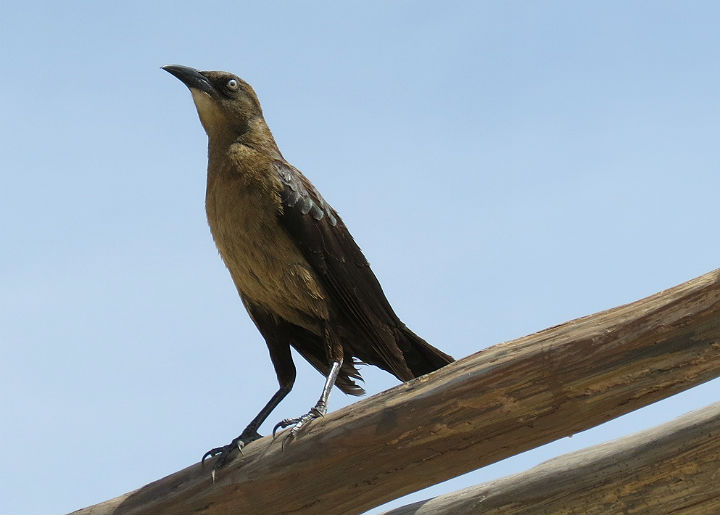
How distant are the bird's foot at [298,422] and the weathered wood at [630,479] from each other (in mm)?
737

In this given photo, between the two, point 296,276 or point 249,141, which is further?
point 249,141

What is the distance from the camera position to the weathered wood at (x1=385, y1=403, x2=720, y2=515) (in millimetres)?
3074

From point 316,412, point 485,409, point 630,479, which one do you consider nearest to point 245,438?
point 316,412

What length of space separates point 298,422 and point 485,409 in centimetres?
102

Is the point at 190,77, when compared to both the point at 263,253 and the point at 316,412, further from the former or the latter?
the point at 316,412

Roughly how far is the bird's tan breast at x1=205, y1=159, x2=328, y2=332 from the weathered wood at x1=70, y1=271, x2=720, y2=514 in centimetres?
108

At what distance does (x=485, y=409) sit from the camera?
3203 mm

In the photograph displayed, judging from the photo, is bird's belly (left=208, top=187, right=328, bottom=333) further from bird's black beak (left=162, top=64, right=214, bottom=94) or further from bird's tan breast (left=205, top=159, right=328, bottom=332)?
bird's black beak (left=162, top=64, right=214, bottom=94)

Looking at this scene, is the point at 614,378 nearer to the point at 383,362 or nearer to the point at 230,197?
the point at 383,362

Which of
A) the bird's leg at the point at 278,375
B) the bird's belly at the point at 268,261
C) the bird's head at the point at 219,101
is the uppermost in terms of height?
the bird's head at the point at 219,101

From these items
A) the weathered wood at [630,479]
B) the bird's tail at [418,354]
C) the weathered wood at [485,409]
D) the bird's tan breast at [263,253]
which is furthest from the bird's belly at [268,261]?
the weathered wood at [630,479]

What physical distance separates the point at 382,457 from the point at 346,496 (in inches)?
8.8

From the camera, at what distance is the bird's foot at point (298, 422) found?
3.59 m

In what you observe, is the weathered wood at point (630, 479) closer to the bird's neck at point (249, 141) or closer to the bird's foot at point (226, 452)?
the bird's foot at point (226, 452)
